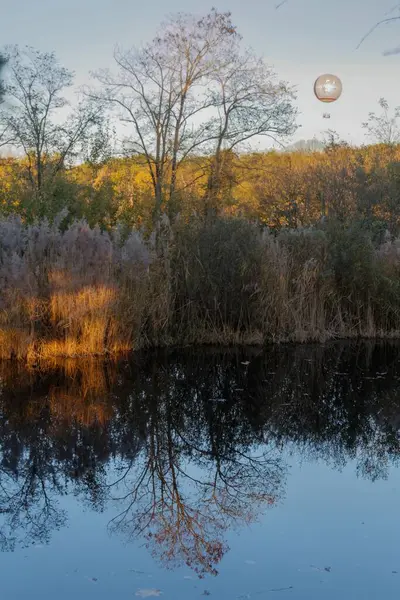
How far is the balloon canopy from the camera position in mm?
14633

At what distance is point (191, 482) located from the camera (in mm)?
4312

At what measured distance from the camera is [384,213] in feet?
60.8

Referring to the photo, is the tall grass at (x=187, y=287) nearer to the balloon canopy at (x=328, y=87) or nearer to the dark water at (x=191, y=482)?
the dark water at (x=191, y=482)

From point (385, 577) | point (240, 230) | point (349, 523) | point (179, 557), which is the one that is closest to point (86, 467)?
point (179, 557)

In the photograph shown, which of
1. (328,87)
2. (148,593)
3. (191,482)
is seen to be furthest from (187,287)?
(328,87)

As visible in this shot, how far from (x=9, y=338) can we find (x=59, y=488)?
4.36 m

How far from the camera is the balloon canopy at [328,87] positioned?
14633 mm

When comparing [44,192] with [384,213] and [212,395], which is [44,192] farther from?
[212,395]

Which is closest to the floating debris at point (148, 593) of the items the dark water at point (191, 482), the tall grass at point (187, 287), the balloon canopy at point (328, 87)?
the dark water at point (191, 482)

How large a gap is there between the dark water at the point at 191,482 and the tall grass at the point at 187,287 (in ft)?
3.61

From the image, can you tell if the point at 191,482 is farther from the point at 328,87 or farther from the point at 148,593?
the point at 328,87

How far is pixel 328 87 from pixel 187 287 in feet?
24.4

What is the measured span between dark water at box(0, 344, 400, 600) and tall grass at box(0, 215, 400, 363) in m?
1.10

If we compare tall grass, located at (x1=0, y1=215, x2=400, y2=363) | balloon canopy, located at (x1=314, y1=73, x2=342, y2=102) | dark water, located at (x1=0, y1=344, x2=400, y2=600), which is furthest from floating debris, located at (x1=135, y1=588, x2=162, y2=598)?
balloon canopy, located at (x1=314, y1=73, x2=342, y2=102)
